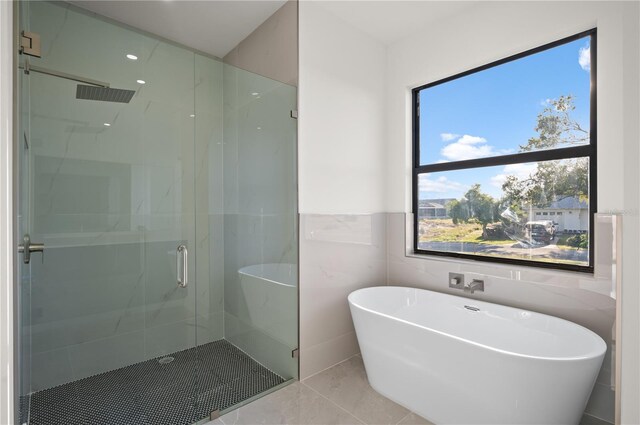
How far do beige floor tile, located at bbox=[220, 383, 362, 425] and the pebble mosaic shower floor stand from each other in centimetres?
11

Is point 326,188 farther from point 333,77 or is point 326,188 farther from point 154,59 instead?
point 154,59

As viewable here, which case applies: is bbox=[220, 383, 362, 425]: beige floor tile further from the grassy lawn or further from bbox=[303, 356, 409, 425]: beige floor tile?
the grassy lawn

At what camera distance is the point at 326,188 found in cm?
262

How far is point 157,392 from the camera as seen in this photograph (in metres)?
2.09

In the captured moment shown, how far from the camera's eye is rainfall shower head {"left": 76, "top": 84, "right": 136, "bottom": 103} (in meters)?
1.94

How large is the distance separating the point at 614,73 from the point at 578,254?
1124 millimetres

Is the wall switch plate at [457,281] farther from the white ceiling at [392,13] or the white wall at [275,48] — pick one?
the white ceiling at [392,13]

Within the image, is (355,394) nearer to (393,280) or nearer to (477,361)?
(477,361)

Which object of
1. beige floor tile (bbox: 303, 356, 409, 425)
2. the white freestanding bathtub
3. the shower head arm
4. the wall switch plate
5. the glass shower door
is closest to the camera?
the white freestanding bathtub

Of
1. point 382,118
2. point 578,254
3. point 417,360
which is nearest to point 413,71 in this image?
point 382,118

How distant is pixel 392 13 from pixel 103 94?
2199 mm

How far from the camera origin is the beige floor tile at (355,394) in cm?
199

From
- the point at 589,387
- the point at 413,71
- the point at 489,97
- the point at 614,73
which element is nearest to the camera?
the point at 589,387

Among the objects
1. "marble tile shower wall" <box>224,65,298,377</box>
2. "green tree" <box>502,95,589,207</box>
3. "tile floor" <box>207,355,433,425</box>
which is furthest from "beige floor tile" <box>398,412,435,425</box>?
"green tree" <box>502,95,589,207</box>
